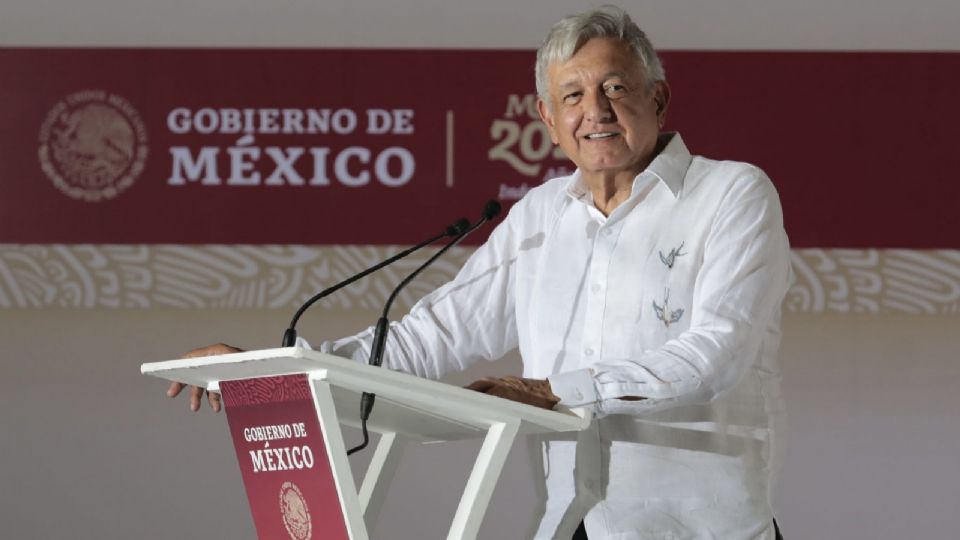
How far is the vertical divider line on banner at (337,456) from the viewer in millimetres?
1659

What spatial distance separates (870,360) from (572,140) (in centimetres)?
229

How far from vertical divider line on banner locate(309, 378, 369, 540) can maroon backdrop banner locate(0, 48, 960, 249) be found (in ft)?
8.19

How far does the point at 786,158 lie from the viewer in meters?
4.14

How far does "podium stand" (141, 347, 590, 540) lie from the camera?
5.43 ft

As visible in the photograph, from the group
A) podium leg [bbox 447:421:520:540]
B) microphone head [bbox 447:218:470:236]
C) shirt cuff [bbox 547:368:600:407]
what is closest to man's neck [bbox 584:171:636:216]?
microphone head [bbox 447:218:470:236]

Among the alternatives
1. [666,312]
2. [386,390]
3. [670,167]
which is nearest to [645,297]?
[666,312]

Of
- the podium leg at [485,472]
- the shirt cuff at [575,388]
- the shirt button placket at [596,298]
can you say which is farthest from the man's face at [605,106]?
the podium leg at [485,472]

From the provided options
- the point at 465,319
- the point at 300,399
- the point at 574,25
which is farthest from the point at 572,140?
the point at 300,399

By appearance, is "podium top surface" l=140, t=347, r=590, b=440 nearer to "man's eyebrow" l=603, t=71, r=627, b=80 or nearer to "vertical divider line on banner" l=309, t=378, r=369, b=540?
"vertical divider line on banner" l=309, t=378, r=369, b=540

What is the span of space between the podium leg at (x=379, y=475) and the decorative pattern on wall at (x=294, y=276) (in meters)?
2.02

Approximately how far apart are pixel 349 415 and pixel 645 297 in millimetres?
471

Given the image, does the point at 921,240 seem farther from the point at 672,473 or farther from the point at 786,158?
the point at 672,473

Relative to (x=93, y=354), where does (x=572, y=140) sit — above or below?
above

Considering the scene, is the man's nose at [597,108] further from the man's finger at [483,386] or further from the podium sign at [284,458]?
the podium sign at [284,458]
